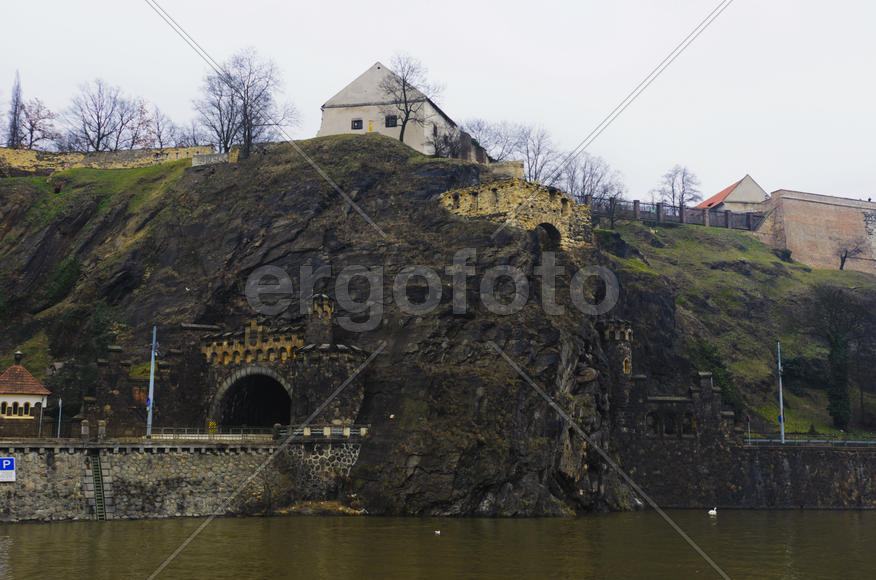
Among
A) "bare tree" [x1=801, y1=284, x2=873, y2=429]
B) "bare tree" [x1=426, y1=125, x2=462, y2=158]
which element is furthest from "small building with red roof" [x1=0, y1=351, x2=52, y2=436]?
"bare tree" [x1=801, y1=284, x2=873, y2=429]

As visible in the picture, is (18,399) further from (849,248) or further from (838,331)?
(849,248)

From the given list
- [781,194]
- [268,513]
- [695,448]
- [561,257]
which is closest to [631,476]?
[695,448]

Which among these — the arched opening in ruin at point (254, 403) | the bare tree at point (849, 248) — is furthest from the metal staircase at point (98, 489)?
the bare tree at point (849, 248)

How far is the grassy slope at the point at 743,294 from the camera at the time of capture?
72812 millimetres

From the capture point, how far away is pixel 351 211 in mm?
62438

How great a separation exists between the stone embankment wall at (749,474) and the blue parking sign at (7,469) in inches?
1406

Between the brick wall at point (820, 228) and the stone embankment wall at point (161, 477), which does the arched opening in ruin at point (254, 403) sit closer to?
the stone embankment wall at point (161, 477)

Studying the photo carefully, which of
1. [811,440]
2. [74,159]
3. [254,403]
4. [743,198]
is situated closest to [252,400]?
[254,403]

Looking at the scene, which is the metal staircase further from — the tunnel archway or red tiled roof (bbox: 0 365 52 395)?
the tunnel archway

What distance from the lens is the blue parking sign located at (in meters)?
37.0

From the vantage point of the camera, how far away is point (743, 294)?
89625mm

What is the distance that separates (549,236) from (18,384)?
119ft

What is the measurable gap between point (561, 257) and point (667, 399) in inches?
476

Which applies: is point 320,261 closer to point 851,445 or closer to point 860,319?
point 851,445
